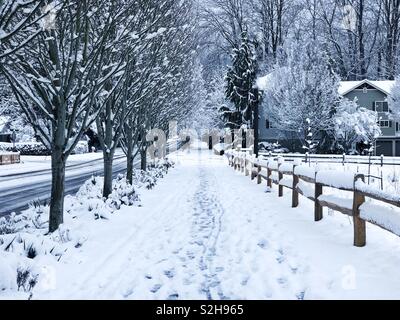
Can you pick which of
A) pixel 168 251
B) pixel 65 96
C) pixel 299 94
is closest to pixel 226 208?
pixel 168 251

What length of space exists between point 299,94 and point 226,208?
1136 inches

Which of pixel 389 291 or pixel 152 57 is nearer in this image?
pixel 389 291

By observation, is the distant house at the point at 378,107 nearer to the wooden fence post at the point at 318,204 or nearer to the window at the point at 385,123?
the window at the point at 385,123

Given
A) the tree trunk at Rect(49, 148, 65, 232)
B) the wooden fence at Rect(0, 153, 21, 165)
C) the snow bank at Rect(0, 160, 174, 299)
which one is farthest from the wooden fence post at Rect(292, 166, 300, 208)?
the wooden fence at Rect(0, 153, 21, 165)

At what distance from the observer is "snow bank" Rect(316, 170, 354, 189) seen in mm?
6805

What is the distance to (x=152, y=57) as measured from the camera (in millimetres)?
12586

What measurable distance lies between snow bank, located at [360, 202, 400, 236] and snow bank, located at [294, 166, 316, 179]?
104 inches

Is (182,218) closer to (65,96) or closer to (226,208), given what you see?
(226,208)

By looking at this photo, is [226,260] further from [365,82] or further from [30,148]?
[30,148]

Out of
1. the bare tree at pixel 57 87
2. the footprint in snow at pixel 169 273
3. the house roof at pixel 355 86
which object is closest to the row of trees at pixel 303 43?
the house roof at pixel 355 86

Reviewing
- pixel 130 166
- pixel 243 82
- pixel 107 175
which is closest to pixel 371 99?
pixel 243 82

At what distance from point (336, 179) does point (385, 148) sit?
4139 centimetres

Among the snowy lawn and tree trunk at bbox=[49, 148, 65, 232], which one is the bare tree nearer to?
tree trunk at bbox=[49, 148, 65, 232]

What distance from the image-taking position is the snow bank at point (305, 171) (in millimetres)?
8964
